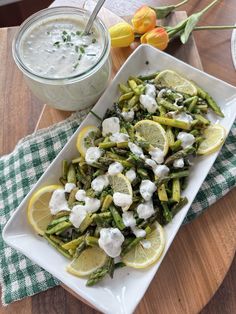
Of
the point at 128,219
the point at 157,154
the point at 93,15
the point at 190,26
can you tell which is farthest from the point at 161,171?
the point at 190,26

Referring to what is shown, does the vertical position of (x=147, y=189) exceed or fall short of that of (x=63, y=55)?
it falls short

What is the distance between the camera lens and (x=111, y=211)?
101 centimetres

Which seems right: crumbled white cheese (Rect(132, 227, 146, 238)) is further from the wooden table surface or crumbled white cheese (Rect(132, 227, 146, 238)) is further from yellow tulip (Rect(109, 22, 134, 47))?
yellow tulip (Rect(109, 22, 134, 47))

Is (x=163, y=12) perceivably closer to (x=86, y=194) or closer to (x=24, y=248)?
(x=86, y=194)

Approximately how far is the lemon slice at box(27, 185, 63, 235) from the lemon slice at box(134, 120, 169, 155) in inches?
11.4

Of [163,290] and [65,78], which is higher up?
[65,78]

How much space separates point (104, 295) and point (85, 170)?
13.2 inches

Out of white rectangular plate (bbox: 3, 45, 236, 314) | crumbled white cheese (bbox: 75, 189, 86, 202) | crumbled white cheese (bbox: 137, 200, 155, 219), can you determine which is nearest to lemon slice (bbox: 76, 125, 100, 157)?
white rectangular plate (bbox: 3, 45, 236, 314)

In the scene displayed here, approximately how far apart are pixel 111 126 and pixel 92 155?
0.36 feet

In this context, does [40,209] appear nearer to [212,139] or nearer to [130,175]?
[130,175]

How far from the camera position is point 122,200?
100cm

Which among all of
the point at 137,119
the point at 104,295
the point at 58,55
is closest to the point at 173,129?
the point at 137,119

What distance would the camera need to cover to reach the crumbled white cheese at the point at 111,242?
3.11ft

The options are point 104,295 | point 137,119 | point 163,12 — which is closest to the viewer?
point 104,295
